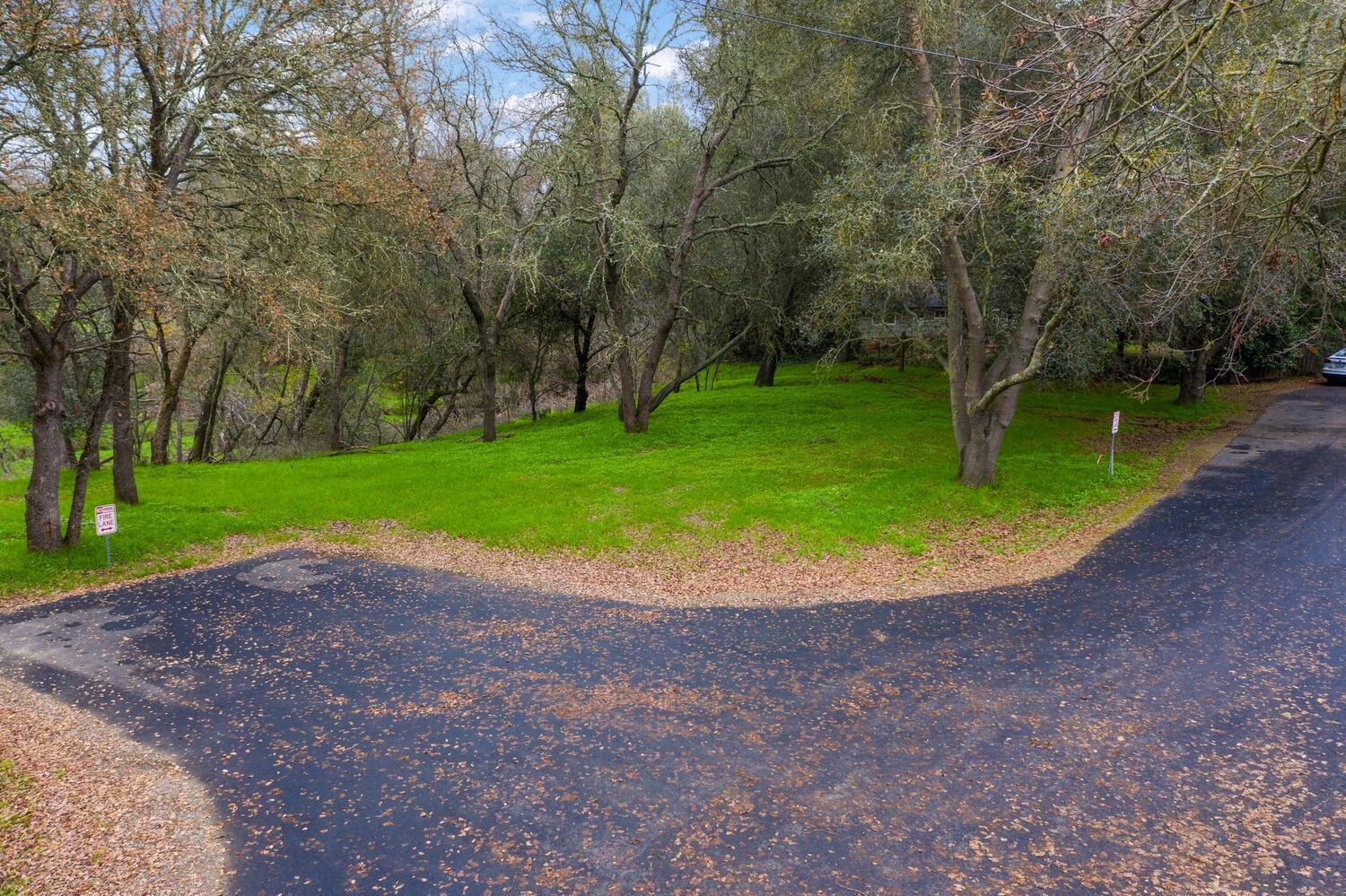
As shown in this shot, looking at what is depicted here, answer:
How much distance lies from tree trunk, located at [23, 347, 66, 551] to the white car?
36.8 m

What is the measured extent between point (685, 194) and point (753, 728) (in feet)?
59.1

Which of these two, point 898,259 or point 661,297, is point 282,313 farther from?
point 661,297

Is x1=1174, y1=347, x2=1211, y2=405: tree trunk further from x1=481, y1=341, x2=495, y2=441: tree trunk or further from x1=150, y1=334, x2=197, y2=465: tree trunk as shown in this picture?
x1=150, y1=334, x2=197, y2=465: tree trunk

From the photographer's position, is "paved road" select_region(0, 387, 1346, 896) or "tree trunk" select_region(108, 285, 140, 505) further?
"tree trunk" select_region(108, 285, 140, 505)

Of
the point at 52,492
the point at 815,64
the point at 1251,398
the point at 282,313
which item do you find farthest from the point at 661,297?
the point at 1251,398

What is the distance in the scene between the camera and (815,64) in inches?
569

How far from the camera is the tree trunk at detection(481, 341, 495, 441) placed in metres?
22.1

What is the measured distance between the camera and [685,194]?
71.0 ft

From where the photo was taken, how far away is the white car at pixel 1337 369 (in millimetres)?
27641

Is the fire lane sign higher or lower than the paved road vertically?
higher

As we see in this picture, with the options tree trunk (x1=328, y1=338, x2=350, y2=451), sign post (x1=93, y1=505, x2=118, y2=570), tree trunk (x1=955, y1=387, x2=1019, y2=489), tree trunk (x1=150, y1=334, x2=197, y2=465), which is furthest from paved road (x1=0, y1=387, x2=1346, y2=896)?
tree trunk (x1=328, y1=338, x2=350, y2=451)

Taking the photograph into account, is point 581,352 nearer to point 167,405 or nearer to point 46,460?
point 167,405

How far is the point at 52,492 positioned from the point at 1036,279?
621 inches

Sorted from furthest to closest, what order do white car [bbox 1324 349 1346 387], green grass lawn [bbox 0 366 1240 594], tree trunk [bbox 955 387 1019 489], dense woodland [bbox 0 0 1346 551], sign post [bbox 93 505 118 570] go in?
1. white car [bbox 1324 349 1346 387]
2. tree trunk [bbox 955 387 1019 489]
3. green grass lawn [bbox 0 366 1240 594]
4. sign post [bbox 93 505 118 570]
5. dense woodland [bbox 0 0 1346 551]
